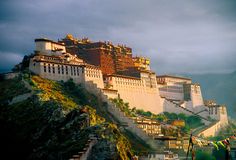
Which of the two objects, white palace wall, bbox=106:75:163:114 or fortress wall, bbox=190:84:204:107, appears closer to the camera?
white palace wall, bbox=106:75:163:114

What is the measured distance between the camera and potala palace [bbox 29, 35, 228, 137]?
11369 cm

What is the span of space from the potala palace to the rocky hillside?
10647 millimetres

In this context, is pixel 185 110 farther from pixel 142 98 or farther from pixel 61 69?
pixel 61 69

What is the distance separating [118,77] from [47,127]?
41.6 m

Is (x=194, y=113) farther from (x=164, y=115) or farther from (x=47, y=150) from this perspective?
(x=47, y=150)

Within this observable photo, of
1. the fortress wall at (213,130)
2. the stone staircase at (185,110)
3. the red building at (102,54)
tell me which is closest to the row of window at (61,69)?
the red building at (102,54)

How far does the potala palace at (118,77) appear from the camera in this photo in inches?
A: 4476

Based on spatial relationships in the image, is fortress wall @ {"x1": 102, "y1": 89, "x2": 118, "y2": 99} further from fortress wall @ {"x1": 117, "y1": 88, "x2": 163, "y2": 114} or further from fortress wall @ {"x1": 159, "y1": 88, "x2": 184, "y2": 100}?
fortress wall @ {"x1": 159, "y1": 88, "x2": 184, "y2": 100}

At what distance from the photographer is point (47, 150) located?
3324 inches

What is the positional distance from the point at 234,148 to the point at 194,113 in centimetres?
2656

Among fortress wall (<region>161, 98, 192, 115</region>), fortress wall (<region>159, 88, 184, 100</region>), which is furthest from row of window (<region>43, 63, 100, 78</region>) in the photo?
fortress wall (<region>159, 88, 184, 100</region>)

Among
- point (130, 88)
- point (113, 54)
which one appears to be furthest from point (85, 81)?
point (113, 54)

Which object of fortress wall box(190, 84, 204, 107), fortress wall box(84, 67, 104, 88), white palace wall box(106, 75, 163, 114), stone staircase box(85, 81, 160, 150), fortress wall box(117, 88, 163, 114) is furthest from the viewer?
fortress wall box(190, 84, 204, 107)

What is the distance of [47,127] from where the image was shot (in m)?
89.3
